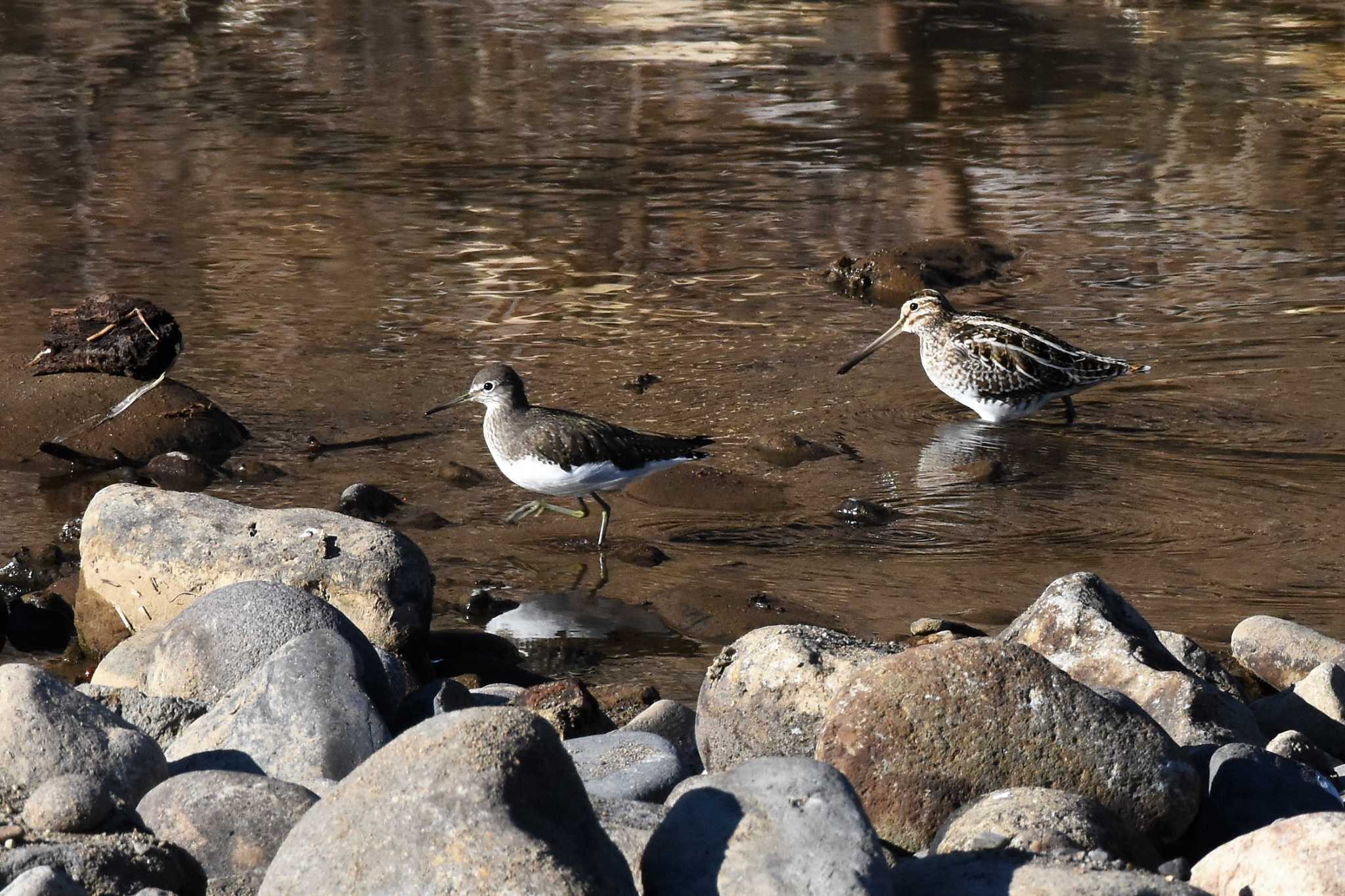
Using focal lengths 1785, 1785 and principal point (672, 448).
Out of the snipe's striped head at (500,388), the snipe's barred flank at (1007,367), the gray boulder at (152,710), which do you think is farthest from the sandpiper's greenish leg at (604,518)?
the gray boulder at (152,710)

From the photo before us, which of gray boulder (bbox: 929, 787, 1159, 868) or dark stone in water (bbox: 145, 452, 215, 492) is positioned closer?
gray boulder (bbox: 929, 787, 1159, 868)

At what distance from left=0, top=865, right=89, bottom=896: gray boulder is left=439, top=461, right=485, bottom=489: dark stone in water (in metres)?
5.40

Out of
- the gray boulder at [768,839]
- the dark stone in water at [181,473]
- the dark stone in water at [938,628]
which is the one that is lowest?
the dark stone in water at [181,473]

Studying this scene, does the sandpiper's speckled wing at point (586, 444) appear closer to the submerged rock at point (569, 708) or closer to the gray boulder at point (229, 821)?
the submerged rock at point (569, 708)

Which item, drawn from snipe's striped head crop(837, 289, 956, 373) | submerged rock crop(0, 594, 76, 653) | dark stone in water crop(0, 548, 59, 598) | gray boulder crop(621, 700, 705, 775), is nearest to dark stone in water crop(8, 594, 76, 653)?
submerged rock crop(0, 594, 76, 653)

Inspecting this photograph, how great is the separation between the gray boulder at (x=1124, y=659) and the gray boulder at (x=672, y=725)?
1.14 meters

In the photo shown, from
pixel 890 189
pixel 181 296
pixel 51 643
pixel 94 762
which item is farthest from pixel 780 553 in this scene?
pixel 890 189

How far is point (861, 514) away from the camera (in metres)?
9.12

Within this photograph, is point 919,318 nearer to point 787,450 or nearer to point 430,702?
point 787,450

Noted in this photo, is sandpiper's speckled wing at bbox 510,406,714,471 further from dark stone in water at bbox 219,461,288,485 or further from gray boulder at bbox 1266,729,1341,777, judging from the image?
gray boulder at bbox 1266,729,1341,777

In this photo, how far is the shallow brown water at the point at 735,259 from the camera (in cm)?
875

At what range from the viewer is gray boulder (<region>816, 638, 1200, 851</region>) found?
16.9 ft

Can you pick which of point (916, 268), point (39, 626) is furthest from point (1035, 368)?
point (39, 626)

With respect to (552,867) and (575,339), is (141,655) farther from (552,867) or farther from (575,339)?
(575,339)
